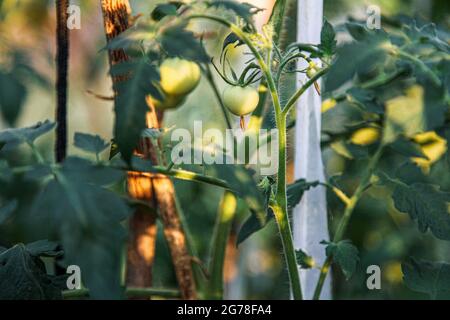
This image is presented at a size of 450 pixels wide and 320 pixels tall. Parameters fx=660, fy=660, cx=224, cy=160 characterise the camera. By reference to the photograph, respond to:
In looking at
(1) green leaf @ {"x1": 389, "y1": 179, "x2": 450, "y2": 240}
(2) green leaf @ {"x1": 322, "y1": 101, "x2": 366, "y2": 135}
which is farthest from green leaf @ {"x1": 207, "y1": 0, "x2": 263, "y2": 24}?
(2) green leaf @ {"x1": 322, "y1": 101, "x2": 366, "y2": 135}

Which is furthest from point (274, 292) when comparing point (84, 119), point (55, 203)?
point (55, 203)

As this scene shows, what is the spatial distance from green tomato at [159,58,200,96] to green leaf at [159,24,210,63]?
0.51ft

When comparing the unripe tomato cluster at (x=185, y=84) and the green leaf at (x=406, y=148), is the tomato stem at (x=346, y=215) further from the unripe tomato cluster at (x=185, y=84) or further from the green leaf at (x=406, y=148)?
the unripe tomato cluster at (x=185, y=84)

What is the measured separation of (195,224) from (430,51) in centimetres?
59

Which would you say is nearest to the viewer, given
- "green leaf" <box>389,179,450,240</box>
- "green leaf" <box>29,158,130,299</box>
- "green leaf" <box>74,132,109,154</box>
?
"green leaf" <box>29,158,130,299</box>

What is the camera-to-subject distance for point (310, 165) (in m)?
0.68

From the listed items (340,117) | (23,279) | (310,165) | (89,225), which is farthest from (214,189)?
(89,225)

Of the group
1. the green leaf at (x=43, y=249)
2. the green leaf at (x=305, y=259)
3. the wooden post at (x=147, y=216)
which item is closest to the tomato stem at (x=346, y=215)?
the green leaf at (x=305, y=259)

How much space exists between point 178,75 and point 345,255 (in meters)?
0.20

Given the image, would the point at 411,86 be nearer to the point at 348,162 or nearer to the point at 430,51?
the point at 348,162

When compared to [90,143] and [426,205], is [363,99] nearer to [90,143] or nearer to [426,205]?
[426,205]

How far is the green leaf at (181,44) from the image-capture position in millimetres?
387

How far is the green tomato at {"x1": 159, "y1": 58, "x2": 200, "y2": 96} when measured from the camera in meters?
0.56

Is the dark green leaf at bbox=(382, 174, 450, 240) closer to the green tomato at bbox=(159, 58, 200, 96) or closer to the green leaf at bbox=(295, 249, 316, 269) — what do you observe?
the green leaf at bbox=(295, 249, 316, 269)
